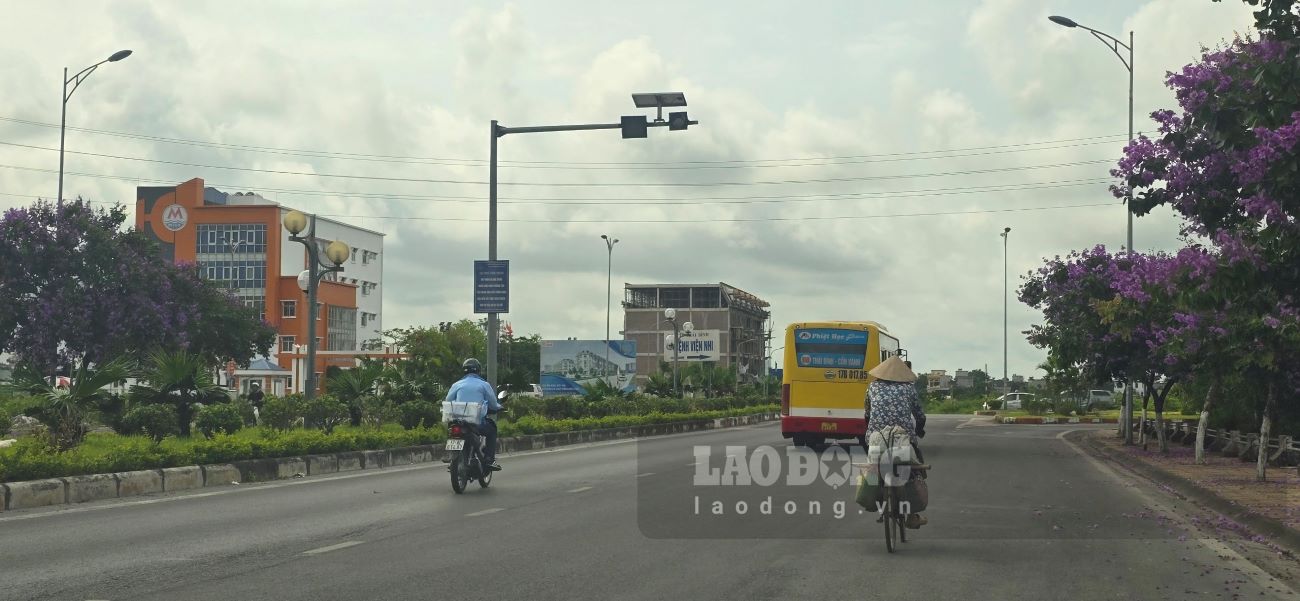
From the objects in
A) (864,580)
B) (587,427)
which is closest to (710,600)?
(864,580)

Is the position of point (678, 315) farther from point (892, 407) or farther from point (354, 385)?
point (892, 407)

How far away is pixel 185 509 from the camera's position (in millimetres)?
13008

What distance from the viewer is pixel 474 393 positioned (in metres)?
15.7

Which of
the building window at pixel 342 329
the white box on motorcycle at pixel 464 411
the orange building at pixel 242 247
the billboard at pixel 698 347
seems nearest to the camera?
the white box on motorcycle at pixel 464 411

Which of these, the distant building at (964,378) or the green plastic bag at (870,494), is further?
the distant building at (964,378)

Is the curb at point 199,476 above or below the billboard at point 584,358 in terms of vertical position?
below

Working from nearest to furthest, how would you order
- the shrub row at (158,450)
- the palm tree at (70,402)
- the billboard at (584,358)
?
the shrub row at (158,450)
the palm tree at (70,402)
the billboard at (584,358)

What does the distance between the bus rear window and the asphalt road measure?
9685mm

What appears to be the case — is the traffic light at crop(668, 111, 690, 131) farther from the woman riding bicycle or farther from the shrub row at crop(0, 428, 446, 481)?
the woman riding bicycle

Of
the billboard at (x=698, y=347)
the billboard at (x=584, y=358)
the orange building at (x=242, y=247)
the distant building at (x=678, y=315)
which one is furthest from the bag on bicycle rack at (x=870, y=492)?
the distant building at (x=678, y=315)

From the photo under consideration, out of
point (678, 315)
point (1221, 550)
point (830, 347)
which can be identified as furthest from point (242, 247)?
point (1221, 550)

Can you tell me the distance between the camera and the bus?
26.6m

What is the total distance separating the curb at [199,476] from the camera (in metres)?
13.4

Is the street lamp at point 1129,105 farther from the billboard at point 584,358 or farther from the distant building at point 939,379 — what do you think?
the distant building at point 939,379
